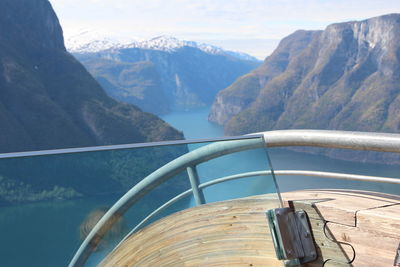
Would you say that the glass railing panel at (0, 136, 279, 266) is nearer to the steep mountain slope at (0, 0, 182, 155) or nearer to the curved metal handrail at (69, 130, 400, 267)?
the curved metal handrail at (69, 130, 400, 267)

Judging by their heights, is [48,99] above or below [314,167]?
above

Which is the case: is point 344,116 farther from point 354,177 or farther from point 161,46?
point 161,46

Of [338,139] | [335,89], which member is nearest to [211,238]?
[338,139]

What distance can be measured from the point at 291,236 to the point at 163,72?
154591 mm

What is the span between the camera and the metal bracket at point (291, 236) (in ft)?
3.87

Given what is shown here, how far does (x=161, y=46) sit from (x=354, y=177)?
7282 inches

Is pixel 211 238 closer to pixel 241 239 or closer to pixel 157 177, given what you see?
pixel 241 239

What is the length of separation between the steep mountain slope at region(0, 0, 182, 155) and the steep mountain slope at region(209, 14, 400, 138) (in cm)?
3771

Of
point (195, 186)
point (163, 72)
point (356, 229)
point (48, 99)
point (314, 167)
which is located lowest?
point (356, 229)

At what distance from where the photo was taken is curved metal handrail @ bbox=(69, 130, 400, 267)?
1.04 metres

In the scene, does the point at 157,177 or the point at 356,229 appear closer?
the point at 157,177

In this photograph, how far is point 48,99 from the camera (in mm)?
58250

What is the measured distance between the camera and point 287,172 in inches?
64.2

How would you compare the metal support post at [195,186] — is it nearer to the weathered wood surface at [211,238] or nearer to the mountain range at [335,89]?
the weathered wood surface at [211,238]
